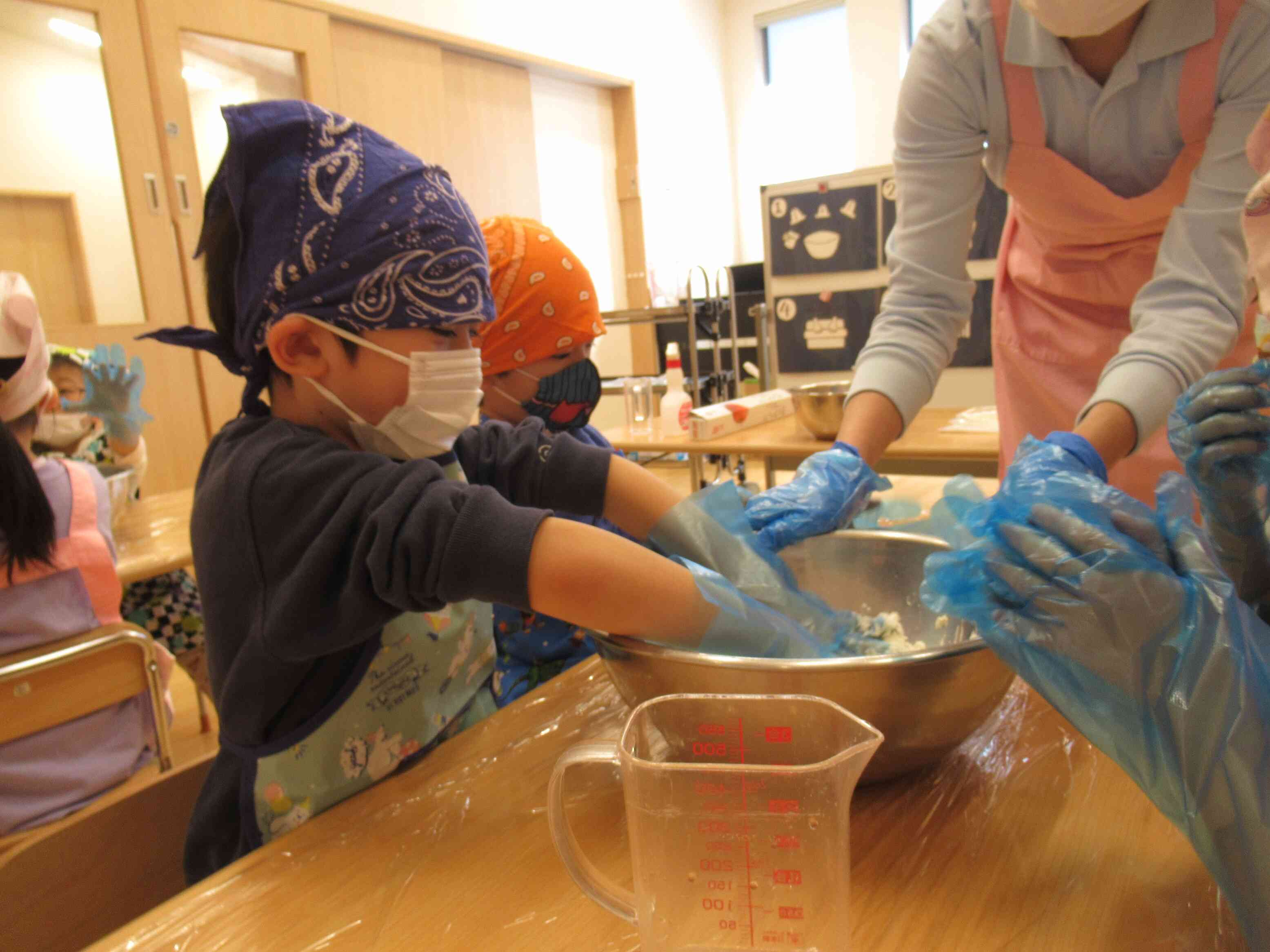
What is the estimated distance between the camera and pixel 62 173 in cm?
301

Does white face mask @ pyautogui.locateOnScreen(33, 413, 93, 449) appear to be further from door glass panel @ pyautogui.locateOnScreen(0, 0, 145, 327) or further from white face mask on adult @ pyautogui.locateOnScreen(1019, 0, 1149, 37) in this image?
white face mask on adult @ pyautogui.locateOnScreen(1019, 0, 1149, 37)

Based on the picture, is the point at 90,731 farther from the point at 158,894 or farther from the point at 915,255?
the point at 915,255

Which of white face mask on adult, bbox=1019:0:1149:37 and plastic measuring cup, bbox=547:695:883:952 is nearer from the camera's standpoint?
plastic measuring cup, bbox=547:695:883:952

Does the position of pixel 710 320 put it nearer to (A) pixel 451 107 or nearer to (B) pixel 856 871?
(A) pixel 451 107

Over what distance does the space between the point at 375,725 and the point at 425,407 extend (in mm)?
319

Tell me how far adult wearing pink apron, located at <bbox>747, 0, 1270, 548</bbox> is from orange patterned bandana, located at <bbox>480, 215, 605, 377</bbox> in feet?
1.53

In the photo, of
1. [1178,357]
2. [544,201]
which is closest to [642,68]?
[544,201]

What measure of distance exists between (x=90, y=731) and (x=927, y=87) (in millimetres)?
1546

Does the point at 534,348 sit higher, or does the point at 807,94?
the point at 807,94

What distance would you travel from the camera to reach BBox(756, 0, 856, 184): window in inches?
229

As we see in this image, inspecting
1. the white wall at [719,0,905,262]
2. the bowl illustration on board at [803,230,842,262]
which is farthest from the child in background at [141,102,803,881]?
the white wall at [719,0,905,262]

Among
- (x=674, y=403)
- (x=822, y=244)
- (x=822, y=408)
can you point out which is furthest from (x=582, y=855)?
(x=822, y=244)

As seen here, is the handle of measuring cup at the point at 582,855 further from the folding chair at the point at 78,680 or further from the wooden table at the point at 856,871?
the folding chair at the point at 78,680

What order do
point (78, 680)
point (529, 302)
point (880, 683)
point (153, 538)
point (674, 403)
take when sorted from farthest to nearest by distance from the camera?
point (674, 403)
point (153, 538)
point (529, 302)
point (78, 680)
point (880, 683)
